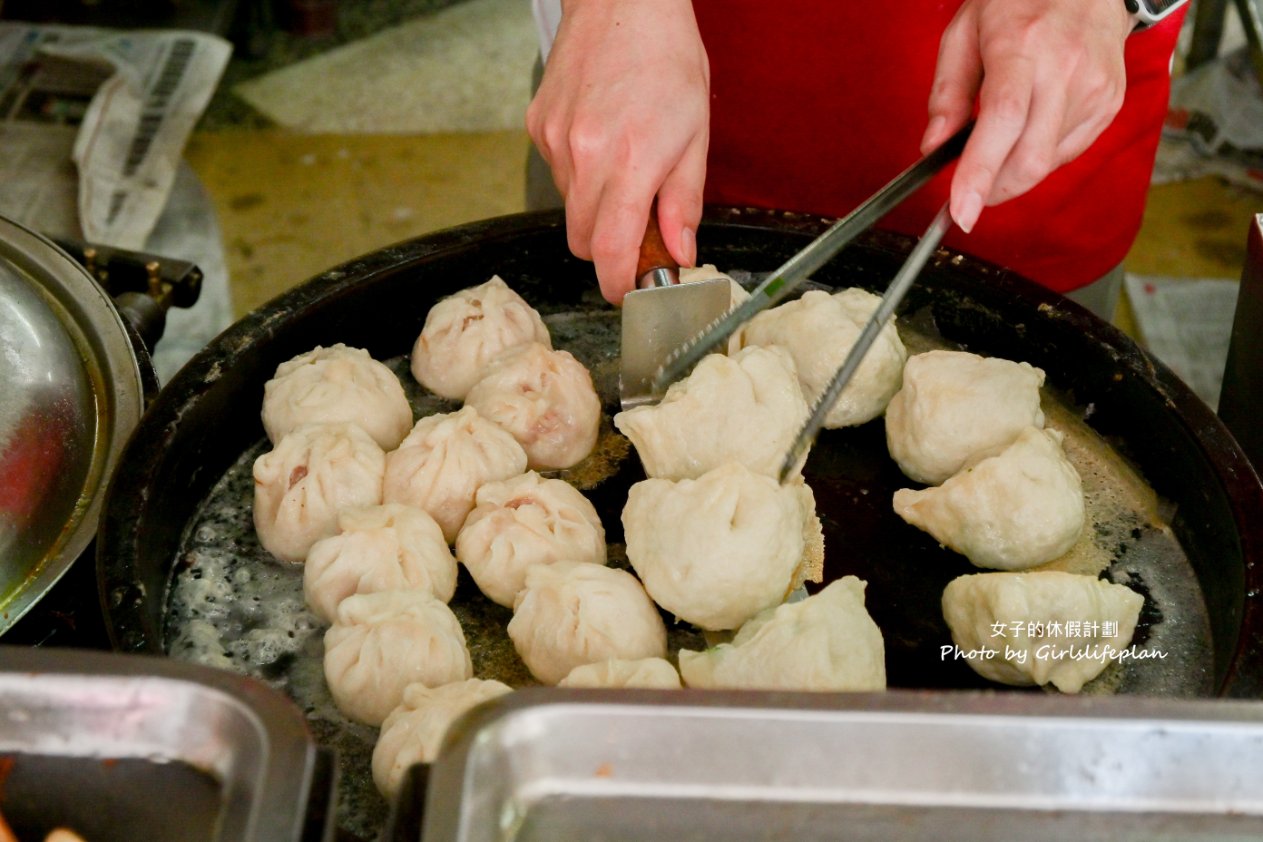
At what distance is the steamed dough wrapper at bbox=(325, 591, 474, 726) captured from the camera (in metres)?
1.37

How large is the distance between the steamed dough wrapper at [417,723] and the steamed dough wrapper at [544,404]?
0.43 meters

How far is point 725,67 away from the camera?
2.09 metres

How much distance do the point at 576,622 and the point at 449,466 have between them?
1.09 ft

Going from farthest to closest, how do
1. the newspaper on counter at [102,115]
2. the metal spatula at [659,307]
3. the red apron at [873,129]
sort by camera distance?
the newspaper on counter at [102,115] → the red apron at [873,129] → the metal spatula at [659,307]

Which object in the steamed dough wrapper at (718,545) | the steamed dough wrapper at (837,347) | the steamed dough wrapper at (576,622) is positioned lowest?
the steamed dough wrapper at (576,622)

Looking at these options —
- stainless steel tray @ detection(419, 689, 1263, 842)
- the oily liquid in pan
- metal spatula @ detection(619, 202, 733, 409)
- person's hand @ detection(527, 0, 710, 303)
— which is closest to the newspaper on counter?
the oily liquid in pan

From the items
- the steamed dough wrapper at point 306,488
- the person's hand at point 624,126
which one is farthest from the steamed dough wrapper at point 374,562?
the person's hand at point 624,126

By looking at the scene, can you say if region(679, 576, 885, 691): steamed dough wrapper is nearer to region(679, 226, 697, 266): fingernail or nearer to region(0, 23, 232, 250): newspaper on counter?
region(679, 226, 697, 266): fingernail

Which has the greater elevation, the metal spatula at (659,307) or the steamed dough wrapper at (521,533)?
the metal spatula at (659,307)


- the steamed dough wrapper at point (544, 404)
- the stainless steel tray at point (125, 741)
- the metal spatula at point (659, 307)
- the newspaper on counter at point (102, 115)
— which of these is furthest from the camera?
the newspaper on counter at point (102, 115)

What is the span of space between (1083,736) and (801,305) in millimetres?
1056

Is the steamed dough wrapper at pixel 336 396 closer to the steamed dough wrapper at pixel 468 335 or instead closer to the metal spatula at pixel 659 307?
the steamed dough wrapper at pixel 468 335

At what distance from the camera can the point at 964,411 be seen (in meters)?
1.64

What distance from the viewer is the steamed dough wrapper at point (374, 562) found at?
1.48m
